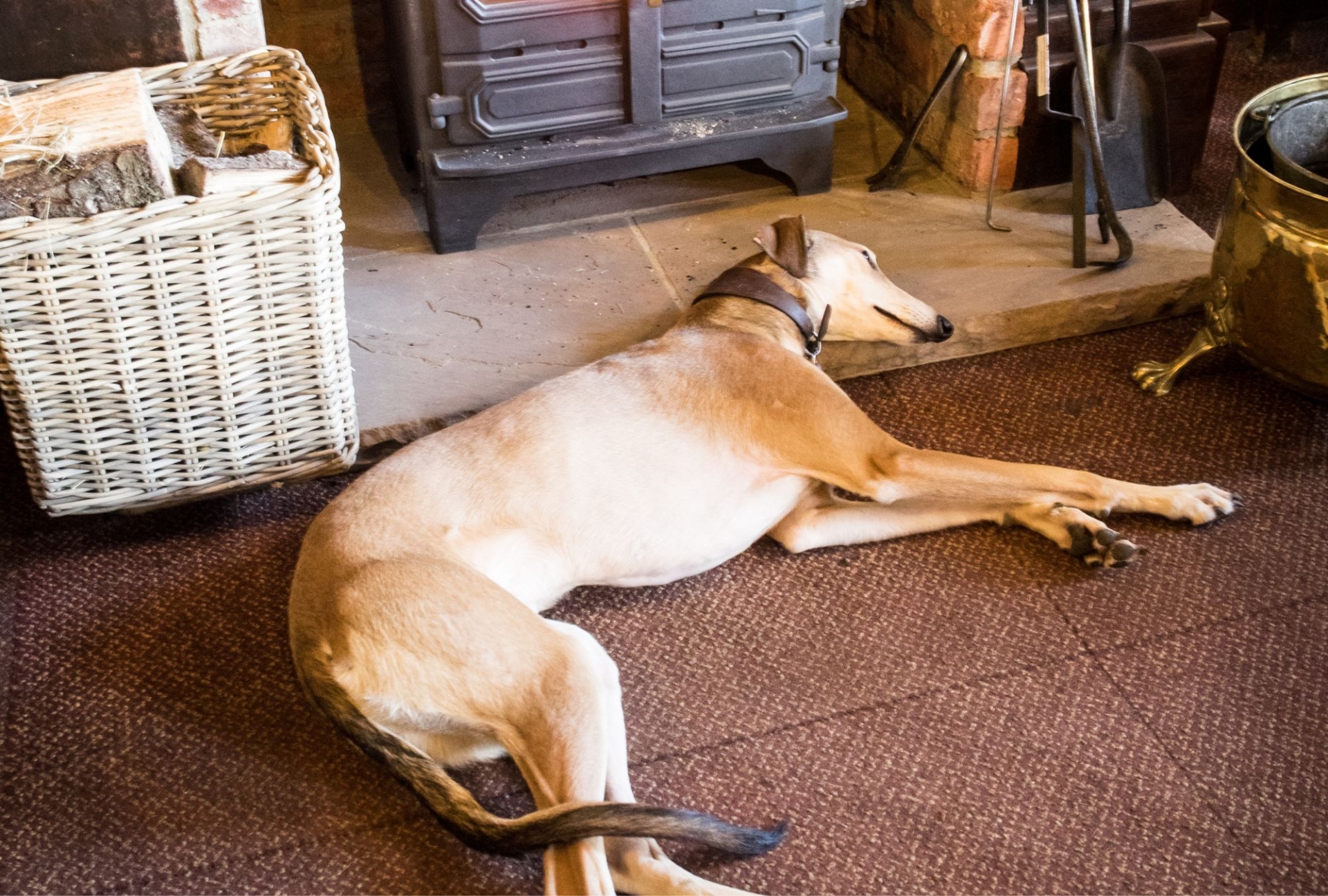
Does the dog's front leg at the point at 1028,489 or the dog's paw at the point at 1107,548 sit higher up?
the dog's front leg at the point at 1028,489

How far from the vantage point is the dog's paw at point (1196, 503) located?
2629mm

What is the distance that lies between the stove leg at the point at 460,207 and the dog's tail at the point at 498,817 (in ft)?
5.40

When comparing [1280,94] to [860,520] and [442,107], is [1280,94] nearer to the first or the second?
[860,520]

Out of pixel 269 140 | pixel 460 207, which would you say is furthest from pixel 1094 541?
pixel 269 140

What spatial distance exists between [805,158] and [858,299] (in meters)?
0.84

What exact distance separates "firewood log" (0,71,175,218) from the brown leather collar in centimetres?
119

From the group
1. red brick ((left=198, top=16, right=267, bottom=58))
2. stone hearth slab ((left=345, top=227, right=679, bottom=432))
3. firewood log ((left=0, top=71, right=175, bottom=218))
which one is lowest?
stone hearth slab ((left=345, top=227, right=679, bottom=432))

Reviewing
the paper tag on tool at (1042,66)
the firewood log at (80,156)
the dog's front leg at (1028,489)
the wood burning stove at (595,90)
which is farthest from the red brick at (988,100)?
the firewood log at (80,156)

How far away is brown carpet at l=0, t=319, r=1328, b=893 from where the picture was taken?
6.79ft

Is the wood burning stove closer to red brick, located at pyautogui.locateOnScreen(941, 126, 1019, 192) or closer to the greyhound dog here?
red brick, located at pyautogui.locateOnScreen(941, 126, 1019, 192)

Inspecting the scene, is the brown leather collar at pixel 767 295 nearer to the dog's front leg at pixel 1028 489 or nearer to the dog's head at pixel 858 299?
the dog's head at pixel 858 299

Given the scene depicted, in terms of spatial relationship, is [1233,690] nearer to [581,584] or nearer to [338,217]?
[581,584]

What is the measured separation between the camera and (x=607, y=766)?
212 centimetres

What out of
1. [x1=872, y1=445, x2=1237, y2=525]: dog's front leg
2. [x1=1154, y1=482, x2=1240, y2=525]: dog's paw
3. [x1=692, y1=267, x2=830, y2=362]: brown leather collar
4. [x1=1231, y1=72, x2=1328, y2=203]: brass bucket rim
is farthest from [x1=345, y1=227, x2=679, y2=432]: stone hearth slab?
[x1=1231, y1=72, x2=1328, y2=203]: brass bucket rim
